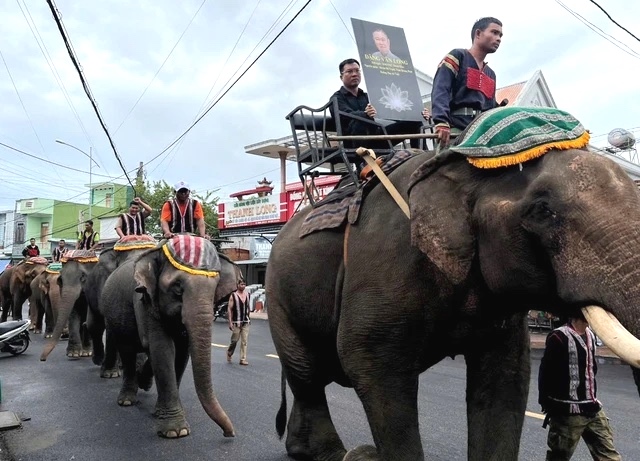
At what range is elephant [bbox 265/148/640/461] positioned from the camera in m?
1.88

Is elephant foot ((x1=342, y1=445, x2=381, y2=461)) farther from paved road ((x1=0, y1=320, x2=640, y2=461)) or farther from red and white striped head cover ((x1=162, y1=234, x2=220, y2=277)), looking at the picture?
red and white striped head cover ((x1=162, y1=234, x2=220, y2=277))

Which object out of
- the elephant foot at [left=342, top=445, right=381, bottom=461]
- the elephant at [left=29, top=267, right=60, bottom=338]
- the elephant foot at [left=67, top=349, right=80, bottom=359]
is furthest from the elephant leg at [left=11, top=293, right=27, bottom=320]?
the elephant foot at [left=342, top=445, right=381, bottom=461]

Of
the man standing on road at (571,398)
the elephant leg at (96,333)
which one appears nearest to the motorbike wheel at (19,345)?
the elephant leg at (96,333)

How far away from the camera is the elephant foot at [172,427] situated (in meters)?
5.33

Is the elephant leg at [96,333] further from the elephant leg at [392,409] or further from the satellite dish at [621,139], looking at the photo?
the satellite dish at [621,139]

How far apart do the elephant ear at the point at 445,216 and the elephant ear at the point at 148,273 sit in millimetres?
3885

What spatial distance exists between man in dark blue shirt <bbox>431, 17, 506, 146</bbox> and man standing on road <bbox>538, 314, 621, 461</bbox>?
5.91 feet

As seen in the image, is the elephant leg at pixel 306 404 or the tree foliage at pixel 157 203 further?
the tree foliage at pixel 157 203

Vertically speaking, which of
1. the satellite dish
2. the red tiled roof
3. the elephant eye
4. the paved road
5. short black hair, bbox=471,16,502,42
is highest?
the red tiled roof

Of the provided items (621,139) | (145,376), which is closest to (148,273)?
(145,376)

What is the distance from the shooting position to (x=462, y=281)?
2277 mm

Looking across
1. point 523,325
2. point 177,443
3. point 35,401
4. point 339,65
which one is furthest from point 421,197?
point 35,401

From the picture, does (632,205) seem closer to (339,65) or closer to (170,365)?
(339,65)

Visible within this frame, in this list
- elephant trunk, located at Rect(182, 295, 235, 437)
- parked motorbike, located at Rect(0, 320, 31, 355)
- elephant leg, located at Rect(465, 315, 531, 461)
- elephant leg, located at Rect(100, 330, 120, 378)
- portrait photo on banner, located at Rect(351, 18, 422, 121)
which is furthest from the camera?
parked motorbike, located at Rect(0, 320, 31, 355)
